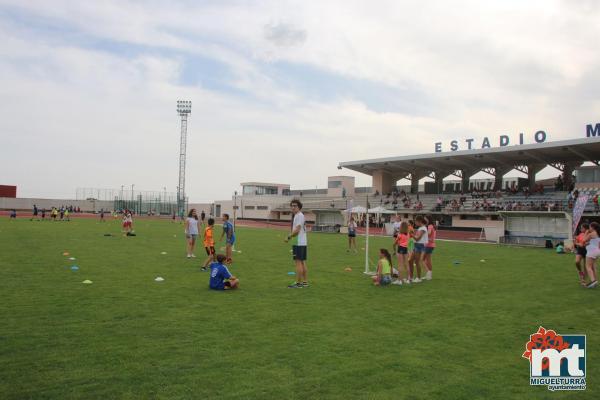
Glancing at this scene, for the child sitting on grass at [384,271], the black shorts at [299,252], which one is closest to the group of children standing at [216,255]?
the black shorts at [299,252]

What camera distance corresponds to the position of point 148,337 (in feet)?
22.5

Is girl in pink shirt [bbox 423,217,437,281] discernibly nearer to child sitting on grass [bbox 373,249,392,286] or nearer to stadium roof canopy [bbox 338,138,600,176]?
child sitting on grass [bbox 373,249,392,286]

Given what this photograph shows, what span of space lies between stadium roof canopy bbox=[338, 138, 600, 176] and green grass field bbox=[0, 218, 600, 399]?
1364 inches

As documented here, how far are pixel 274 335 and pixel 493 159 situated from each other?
4916cm

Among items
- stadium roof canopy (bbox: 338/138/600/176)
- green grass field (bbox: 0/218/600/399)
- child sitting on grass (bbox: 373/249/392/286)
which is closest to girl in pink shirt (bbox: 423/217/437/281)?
green grass field (bbox: 0/218/600/399)

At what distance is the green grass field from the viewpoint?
5.07m

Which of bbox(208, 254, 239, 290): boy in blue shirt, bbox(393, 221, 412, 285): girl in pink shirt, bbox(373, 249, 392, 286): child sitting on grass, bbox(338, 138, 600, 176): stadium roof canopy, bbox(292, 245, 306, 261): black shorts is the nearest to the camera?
bbox(208, 254, 239, 290): boy in blue shirt

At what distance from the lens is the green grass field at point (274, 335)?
5066 mm

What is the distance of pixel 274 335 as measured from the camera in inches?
277

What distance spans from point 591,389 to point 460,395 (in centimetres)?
150

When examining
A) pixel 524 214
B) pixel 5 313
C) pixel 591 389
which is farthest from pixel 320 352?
pixel 524 214

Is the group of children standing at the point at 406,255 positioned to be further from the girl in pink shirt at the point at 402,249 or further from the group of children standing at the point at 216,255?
the group of children standing at the point at 216,255

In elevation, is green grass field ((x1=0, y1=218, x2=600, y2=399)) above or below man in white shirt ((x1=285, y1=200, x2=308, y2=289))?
below

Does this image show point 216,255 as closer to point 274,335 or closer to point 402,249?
point 402,249
